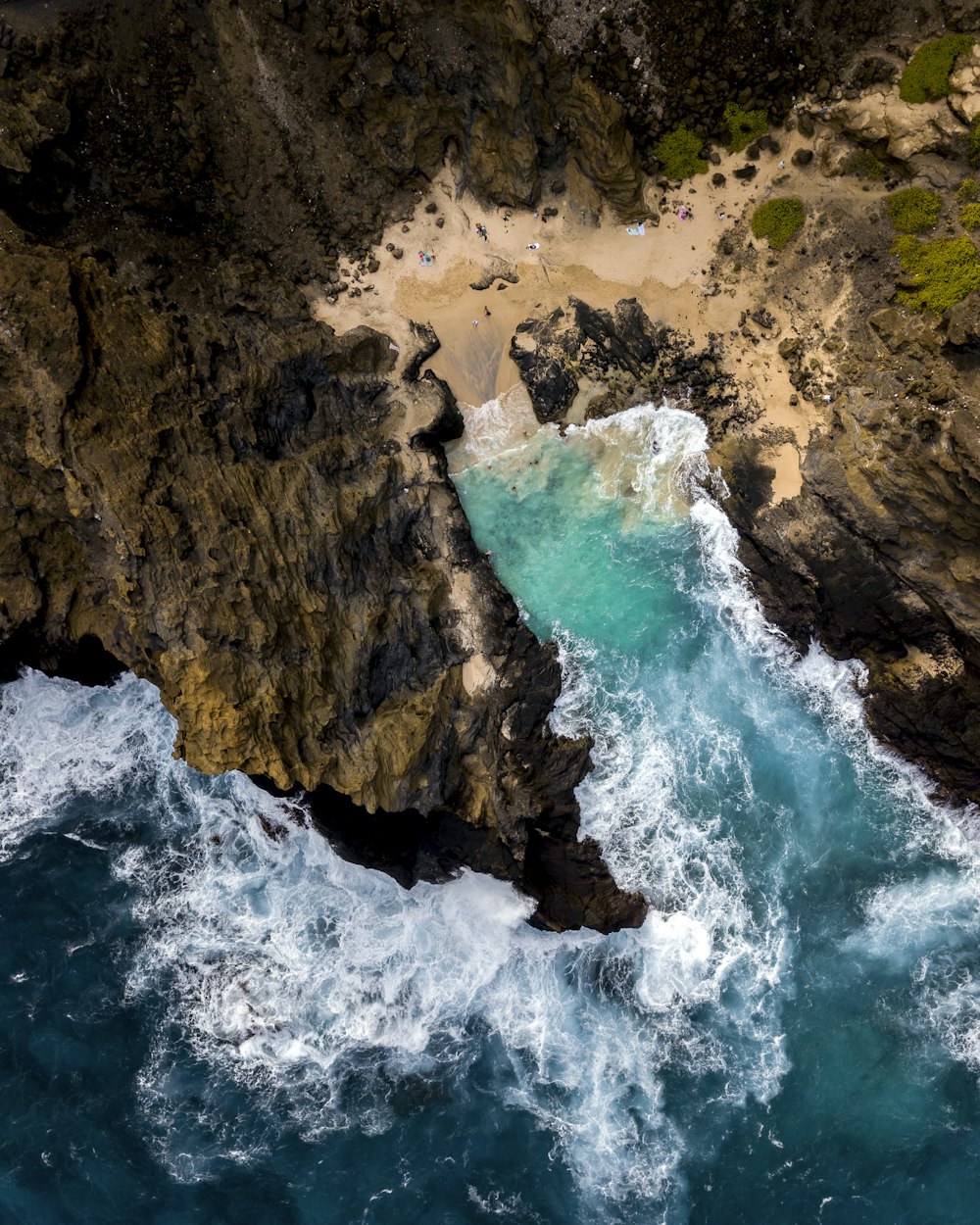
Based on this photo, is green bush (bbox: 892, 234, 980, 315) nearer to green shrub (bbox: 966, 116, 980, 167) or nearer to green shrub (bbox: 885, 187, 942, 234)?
green shrub (bbox: 885, 187, 942, 234)

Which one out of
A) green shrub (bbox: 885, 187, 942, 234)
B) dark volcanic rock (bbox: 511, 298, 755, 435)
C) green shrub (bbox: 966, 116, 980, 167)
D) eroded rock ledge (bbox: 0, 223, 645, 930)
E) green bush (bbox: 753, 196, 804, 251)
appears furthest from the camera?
dark volcanic rock (bbox: 511, 298, 755, 435)

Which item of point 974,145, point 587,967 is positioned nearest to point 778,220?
point 974,145

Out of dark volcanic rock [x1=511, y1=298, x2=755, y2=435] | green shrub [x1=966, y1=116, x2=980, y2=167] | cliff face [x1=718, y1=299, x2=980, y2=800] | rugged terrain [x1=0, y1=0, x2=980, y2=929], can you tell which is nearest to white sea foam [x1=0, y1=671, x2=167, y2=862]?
rugged terrain [x1=0, y1=0, x2=980, y2=929]

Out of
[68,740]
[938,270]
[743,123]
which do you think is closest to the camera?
[938,270]

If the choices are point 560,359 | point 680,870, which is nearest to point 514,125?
point 560,359

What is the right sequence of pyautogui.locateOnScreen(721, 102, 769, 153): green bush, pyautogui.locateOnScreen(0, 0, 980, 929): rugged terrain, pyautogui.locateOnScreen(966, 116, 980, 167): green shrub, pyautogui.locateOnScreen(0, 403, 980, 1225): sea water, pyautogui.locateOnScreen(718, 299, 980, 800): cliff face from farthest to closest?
1. pyautogui.locateOnScreen(0, 403, 980, 1225): sea water
2. pyautogui.locateOnScreen(721, 102, 769, 153): green bush
3. pyautogui.locateOnScreen(966, 116, 980, 167): green shrub
4. pyautogui.locateOnScreen(718, 299, 980, 800): cliff face
5. pyautogui.locateOnScreen(0, 0, 980, 929): rugged terrain

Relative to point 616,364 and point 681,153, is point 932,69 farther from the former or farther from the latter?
point 616,364
